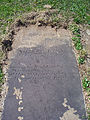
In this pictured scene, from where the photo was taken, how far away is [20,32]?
6.12 metres

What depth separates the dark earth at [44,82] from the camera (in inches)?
163

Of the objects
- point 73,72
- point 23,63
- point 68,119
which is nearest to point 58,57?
point 73,72

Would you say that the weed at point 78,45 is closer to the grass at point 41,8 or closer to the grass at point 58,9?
the grass at point 58,9

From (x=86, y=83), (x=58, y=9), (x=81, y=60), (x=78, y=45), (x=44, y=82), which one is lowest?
(x=86, y=83)

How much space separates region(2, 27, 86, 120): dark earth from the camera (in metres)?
4.14

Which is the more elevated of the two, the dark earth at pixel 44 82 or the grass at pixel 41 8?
the grass at pixel 41 8

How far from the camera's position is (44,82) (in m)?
4.70

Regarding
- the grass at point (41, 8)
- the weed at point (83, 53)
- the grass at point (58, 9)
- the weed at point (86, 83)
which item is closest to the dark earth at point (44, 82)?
the weed at point (86, 83)

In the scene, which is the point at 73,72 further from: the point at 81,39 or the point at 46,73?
the point at 81,39

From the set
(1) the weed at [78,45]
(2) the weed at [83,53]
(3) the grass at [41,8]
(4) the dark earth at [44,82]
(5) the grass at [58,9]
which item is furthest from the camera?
(3) the grass at [41,8]

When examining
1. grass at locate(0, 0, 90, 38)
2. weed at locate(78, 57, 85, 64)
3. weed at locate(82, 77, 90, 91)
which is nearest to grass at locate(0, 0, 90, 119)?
grass at locate(0, 0, 90, 38)

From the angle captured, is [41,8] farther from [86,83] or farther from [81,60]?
[86,83]

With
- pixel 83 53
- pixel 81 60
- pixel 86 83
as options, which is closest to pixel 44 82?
pixel 86 83

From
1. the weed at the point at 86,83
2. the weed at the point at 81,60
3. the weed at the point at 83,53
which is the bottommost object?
the weed at the point at 86,83
